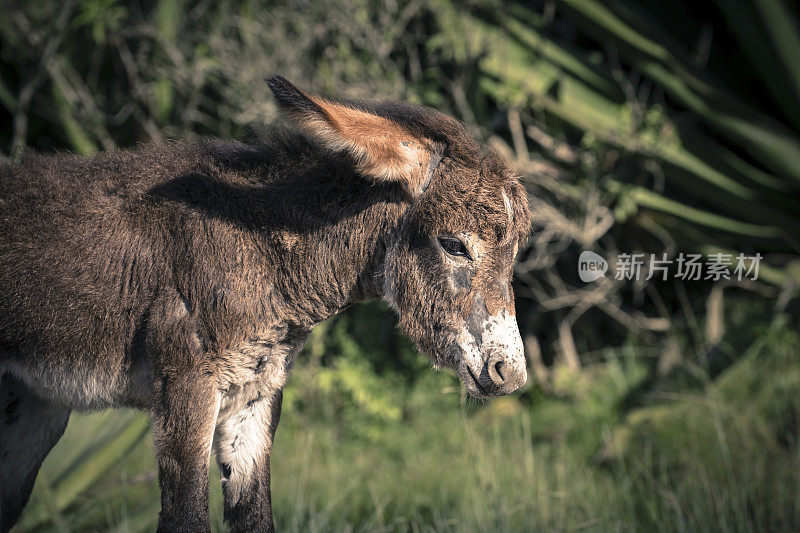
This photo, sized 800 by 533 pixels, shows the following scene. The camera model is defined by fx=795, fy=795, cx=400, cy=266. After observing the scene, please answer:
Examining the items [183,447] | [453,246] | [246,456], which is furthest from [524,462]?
[183,447]

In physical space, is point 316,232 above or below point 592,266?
below

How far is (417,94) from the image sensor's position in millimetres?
5895

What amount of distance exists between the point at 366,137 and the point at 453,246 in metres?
0.47

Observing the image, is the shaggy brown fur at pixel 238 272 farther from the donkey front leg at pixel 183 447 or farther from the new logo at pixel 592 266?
the new logo at pixel 592 266

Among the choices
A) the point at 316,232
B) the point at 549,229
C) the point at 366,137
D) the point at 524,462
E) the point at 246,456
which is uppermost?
the point at 549,229

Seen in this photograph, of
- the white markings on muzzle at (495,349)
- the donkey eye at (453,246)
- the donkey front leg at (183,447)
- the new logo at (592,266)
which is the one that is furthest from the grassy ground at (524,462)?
the new logo at (592,266)

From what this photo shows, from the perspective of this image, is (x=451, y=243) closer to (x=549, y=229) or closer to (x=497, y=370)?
(x=497, y=370)

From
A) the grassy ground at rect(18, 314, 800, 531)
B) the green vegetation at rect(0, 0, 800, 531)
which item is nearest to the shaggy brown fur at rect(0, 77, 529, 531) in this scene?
the grassy ground at rect(18, 314, 800, 531)

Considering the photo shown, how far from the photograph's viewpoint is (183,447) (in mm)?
2500

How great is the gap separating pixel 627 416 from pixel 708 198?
1613mm

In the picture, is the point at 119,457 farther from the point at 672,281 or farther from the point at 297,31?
the point at 672,281

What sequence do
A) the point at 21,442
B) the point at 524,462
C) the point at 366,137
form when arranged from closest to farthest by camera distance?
the point at 366,137 < the point at 21,442 < the point at 524,462

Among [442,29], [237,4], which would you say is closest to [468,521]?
[442,29]

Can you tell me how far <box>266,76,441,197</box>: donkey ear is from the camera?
230 centimetres
